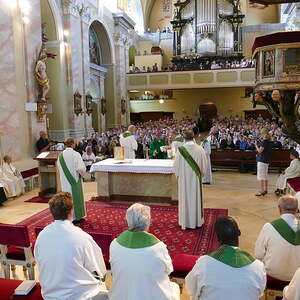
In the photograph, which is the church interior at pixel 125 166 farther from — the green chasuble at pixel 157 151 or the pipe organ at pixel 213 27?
the pipe organ at pixel 213 27

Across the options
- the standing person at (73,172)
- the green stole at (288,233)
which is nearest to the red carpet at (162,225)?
the standing person at (73,172)

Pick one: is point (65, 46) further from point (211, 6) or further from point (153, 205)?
point (211, 6)

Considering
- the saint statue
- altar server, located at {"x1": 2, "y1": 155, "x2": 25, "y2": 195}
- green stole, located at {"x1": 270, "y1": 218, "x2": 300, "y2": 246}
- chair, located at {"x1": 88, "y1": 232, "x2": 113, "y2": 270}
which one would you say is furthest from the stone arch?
green stole, located at {"x1": 270, "y1": 218, "x2": 300, "y2": 246}

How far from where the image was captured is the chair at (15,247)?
382 centimetres

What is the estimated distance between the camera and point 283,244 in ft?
10.6

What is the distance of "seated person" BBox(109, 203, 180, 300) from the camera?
8.23 feet

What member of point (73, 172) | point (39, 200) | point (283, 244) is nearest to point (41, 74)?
point (39, 200)

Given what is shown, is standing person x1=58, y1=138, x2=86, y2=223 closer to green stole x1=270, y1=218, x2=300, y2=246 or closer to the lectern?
the lectern

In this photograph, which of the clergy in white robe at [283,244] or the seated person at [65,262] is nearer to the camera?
the seated person at [65,262]

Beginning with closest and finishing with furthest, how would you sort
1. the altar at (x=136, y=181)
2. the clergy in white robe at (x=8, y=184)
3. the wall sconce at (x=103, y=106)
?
1. the altar at (x=136, y=181)
2. the clergy in white robe at (x=8, y=184)
3. the wall sconce at (x=103, y=106)

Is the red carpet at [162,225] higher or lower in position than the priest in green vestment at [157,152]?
lower

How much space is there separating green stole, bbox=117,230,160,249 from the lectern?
20.3 ft

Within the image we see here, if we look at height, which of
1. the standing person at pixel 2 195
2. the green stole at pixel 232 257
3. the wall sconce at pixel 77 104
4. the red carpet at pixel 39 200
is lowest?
the red carpet at pixel 39 200

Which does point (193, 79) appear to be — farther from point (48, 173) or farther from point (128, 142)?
point (48, 173)
